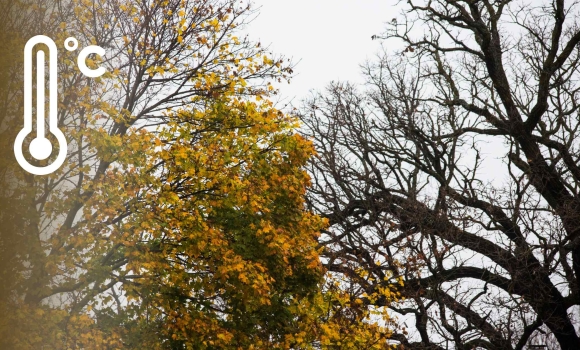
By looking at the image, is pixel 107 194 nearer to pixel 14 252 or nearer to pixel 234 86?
pixel 14 252

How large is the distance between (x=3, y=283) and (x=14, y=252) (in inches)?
19.6

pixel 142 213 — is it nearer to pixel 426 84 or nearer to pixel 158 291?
pixel 158 291

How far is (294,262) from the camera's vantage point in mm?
14883

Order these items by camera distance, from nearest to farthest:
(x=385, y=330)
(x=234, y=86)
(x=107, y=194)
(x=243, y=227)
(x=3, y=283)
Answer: (x=3, y=283), (x=107, y=194), (x=243, y=227), (x=234, y=86), (x=385, y=330)

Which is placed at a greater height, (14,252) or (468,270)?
(468,270)

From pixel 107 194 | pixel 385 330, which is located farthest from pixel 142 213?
pixel 385 330

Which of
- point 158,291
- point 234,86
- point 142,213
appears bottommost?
point 158,291

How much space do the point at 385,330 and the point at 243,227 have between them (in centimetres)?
430

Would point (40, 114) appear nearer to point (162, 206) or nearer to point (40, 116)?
point (40, 116)

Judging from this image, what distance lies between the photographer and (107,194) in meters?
13.0

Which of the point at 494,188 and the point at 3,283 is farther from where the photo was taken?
the point at 494,188

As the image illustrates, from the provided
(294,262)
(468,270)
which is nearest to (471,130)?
(468,270)

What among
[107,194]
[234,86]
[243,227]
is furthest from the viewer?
[234,86]

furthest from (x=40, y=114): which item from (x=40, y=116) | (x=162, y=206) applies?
(x=162, y=206)
